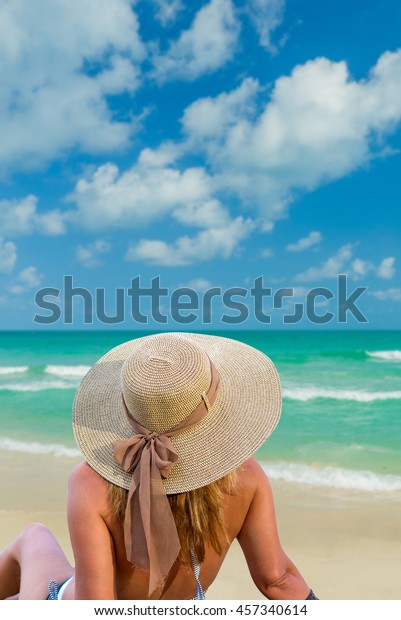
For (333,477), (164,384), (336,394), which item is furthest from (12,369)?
(164,384)

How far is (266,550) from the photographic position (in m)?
1.83

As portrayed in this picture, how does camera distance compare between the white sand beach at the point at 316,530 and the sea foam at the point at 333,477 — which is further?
the sea foam at the point at 333,477

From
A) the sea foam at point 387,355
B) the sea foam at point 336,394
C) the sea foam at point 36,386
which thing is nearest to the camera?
the sea foam at point 336,394

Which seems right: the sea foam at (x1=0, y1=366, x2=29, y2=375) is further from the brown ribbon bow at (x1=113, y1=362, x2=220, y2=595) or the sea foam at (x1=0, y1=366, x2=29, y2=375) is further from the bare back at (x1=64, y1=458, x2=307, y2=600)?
the brown ribbon bow at (x1=113, y1=362, x2=220, y2=595)

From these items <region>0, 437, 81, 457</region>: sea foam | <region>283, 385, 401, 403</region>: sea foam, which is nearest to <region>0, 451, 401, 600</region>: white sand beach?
<region>0, 437, 81, 457</region>: sea foam

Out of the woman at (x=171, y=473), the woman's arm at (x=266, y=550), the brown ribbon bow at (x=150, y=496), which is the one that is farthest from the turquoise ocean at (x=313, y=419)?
the brown ribbon bow at (x=150, y=496)

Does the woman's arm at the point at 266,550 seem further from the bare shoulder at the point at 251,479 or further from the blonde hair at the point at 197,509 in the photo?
the blonde hair at the point at 197,509

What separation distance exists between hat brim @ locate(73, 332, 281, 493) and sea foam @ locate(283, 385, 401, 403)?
13.2 metres

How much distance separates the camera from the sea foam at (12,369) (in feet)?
77.2

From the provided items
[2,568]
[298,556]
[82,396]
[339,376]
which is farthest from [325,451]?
[339,376]

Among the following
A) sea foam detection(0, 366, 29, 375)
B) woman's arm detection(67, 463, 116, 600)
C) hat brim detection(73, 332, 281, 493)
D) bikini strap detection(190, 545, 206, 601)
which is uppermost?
hat brim detection(73, 332, 281, 493)

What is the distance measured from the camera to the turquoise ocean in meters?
6.83

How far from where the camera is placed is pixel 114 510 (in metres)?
1.66

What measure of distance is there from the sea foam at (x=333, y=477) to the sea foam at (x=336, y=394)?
7.92m
